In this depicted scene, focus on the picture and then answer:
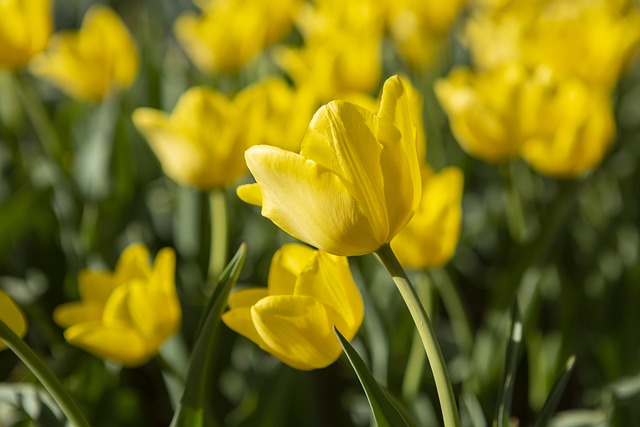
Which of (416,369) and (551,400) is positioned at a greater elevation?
(551,400)

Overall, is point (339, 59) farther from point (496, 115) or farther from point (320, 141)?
point (320, 141)

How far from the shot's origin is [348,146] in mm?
562

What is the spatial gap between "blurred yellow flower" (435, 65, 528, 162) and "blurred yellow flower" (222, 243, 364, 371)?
21.2 inches

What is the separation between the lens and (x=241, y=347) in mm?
1248

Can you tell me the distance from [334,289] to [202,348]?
0.11m

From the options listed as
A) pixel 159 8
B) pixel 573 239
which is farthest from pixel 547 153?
pixel 159 8

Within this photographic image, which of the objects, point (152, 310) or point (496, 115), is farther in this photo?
point (496, 115)

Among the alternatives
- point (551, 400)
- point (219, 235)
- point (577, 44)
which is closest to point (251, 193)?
point (551, 400)

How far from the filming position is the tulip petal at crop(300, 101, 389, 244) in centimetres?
56

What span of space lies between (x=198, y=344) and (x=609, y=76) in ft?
3.32

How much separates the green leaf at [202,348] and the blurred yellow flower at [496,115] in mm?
577

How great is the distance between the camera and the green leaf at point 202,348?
2.08 feet

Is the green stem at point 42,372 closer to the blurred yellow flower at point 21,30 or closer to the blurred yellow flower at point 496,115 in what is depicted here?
the blurred yellow flower at point 496,115

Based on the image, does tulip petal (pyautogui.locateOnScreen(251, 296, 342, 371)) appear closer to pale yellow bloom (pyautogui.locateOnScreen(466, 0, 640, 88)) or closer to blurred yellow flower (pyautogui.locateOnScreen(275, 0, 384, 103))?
blurred yellow flower (pyautogui.locateOnScreen(275, 0, 384, 103))
